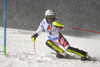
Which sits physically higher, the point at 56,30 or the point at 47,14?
the point at 47,14

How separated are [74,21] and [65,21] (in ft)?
2.58

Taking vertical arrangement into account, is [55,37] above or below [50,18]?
below

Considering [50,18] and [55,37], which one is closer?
[50,18]

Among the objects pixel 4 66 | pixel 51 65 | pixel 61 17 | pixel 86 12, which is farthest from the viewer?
pixel 86 12

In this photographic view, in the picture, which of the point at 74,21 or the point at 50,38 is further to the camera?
the point at 74,21

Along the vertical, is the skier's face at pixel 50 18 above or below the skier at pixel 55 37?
above

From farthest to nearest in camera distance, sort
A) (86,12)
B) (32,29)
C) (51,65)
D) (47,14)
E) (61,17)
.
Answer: (32,29)
(86,12)
(61,17)
(47,14)
(51,65)

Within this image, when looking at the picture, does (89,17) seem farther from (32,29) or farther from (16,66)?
(16,66)

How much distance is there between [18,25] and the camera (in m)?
14.3

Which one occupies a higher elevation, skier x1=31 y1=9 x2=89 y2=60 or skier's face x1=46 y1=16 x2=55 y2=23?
skier's face x1=46 y1=16 x2=55 y2=23

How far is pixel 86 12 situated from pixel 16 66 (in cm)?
1123

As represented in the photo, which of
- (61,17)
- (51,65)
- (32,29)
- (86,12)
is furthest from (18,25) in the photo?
(51,65)

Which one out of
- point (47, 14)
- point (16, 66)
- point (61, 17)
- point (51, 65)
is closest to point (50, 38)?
Answer: point (47, 14)

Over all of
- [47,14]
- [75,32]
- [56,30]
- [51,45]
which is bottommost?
[75,32]
